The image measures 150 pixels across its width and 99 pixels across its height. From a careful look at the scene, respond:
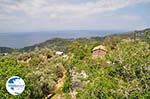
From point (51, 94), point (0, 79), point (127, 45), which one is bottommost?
point (51, 94)

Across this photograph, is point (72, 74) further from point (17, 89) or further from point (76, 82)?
point (17, 89)

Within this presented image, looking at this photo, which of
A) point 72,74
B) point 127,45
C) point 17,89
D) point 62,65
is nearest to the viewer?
point 17,89

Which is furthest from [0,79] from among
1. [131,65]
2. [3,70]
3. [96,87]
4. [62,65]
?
[62,65]

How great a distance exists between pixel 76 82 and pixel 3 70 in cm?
1399

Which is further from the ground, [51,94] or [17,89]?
[17,89]

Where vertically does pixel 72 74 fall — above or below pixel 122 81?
below

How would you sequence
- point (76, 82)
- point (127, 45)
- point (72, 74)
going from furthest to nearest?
point (72, 74), point (76, 82), point (127, 45)

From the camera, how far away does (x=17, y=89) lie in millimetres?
13094

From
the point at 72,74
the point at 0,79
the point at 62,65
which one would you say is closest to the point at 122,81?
the point at 0,79

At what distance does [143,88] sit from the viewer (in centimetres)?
1374

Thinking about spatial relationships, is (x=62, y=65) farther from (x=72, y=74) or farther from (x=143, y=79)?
(x=143, y=79)

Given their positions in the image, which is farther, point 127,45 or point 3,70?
point 3,70

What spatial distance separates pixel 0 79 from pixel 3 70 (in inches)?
38.6

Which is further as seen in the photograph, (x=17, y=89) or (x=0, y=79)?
(x=0, y=79)
